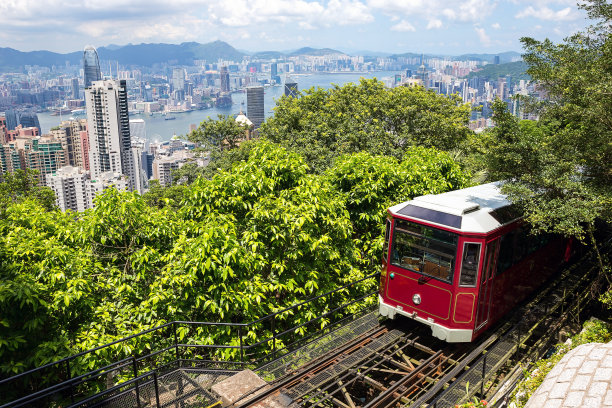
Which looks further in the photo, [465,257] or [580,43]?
[580,43]

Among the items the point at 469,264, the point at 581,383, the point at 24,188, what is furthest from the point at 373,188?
the point at 24,188

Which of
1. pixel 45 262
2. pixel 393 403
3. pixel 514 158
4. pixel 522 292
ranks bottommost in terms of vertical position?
pixel 393 403

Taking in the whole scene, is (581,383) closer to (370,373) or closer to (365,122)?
(370,373)

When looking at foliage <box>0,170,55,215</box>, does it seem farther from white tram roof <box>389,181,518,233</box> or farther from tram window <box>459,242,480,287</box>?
tram window <box>459,242,480,287</box>

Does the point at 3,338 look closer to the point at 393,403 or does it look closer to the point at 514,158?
the point at 393,403

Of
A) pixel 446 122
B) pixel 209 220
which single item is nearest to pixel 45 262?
pixel 209 220

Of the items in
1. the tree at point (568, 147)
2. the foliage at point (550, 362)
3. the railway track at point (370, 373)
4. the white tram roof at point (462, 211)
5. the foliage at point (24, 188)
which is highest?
the tree at point (568, 147)

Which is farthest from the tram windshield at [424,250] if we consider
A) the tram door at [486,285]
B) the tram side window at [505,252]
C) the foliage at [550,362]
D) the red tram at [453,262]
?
the foliage at [550,362]

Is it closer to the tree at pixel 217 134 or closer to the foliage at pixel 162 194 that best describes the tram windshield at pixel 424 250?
the tree at pixel 217 134
